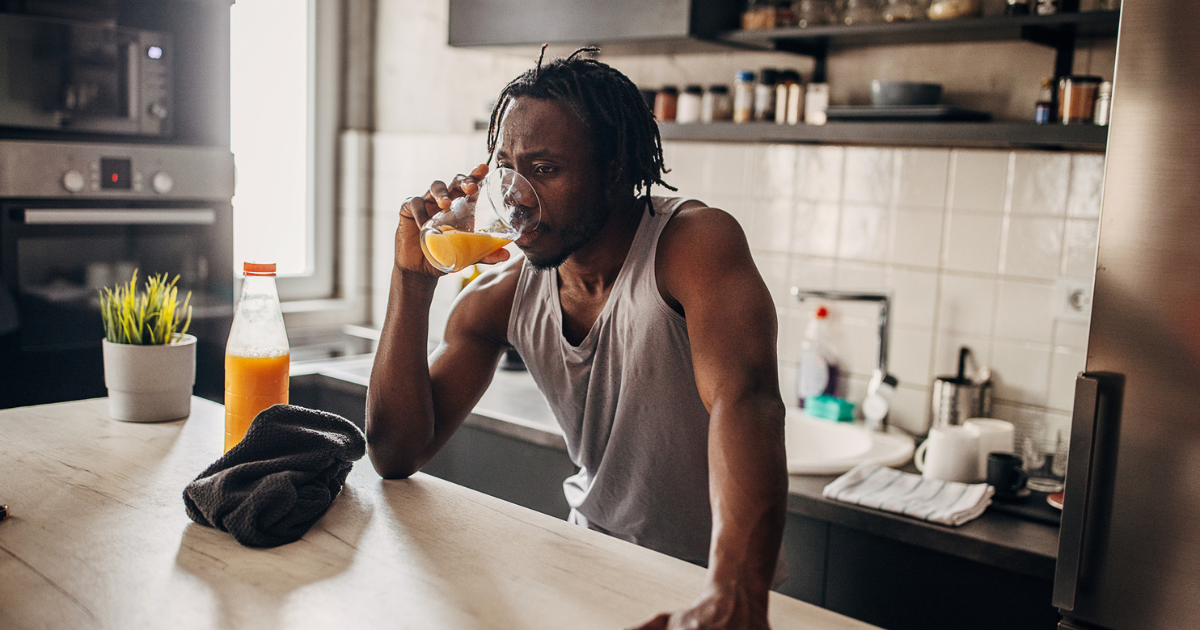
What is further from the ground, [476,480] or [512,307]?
[512,307]

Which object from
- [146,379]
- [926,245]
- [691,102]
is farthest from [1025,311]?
[146,379]

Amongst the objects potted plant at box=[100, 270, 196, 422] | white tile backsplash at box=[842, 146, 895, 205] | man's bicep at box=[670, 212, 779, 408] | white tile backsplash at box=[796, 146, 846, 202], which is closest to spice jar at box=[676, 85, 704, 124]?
white tile backsplash at box=[796, 146, 846, 202]

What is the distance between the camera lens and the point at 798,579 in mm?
1733

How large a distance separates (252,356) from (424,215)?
0.28m

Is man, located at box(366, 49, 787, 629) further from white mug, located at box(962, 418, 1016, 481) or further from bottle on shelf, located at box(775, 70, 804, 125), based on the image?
bottle on shelf, located at box(775, 70, 804, 125)

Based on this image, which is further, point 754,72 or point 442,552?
point 754,72

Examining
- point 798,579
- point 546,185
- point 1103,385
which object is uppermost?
point 546,185

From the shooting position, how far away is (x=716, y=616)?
0.75 metres

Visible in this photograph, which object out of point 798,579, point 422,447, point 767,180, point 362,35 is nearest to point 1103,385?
point 798,579

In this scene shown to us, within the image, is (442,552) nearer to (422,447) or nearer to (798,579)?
(422,447)

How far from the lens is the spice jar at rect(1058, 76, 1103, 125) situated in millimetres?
1785

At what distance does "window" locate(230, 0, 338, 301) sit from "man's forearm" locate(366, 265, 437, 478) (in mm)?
1958

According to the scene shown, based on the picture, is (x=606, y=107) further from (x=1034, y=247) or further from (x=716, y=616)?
(x=1034, y=247)

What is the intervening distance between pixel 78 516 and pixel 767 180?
68.2 inches
